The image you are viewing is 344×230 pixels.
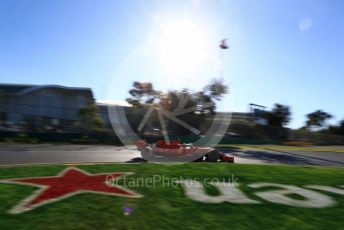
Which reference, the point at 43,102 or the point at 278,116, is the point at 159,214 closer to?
the point at 43,102

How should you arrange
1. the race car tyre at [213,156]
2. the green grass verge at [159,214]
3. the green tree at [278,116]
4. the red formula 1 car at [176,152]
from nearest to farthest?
1. the green grass verge at [159,214]
2. the red formula 1 car at [176,152]
3. the race car tyre at [213,156]
4. the green tree at [278,116]

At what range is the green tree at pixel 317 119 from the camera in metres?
78.5

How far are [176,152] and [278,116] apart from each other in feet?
167

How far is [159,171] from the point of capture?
Result: 1023 cm

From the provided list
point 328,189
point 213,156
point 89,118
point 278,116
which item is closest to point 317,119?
point 278,116

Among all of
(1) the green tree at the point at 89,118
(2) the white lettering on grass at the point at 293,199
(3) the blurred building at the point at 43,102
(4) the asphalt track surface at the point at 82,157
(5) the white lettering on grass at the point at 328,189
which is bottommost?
(2) the white lettering on grass at the point at 293,199


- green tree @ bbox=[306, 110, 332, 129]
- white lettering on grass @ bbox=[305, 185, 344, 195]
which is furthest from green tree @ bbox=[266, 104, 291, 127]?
white lettering on grass @ bbox=[305, 185, 344, 195]

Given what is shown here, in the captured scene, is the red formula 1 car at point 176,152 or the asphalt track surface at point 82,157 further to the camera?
the asphalt track surface at point 82,157

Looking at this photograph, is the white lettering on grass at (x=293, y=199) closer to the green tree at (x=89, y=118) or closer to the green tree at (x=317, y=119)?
the green tree at (x=89, y=118)

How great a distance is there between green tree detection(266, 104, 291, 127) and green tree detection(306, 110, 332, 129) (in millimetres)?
18456

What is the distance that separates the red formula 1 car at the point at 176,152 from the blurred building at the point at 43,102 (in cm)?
3095

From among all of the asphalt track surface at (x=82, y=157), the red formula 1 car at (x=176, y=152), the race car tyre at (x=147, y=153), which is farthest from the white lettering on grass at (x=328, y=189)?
the asphalt track surface at (x=82, y=157)

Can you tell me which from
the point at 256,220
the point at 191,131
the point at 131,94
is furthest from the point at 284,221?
the point at 131,94

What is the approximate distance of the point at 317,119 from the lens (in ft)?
260
